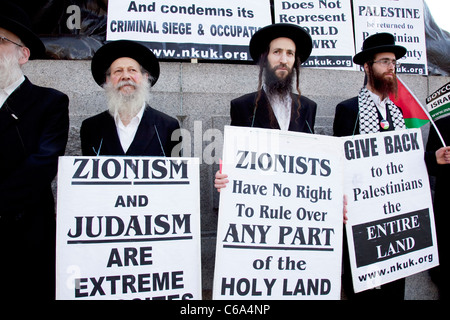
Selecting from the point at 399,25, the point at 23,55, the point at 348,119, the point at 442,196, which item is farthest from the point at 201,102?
the point at 399,25

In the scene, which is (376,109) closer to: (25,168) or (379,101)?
(379,101)

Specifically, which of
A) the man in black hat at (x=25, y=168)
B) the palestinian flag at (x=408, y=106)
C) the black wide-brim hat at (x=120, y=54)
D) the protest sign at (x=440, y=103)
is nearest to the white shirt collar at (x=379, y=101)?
the palestinian flag at (x=408, y=106)

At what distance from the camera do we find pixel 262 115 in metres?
2.57

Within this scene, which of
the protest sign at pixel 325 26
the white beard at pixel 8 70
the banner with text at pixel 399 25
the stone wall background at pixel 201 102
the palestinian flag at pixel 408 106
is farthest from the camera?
the banner with text at pixel 399 25

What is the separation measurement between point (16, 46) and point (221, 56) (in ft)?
7.04

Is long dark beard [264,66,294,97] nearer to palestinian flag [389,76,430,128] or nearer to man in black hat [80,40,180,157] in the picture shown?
man in black hat [80,40,180,157]

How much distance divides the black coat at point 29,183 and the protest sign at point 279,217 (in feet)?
3.85

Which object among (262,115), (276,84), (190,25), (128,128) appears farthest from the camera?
(190,25)

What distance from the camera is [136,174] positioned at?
2.08 meters

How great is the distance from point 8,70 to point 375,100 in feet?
9.83

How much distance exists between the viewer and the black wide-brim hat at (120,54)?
2.56 metres

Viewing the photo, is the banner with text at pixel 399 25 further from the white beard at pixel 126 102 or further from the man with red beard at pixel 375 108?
the white beard at pixel 126 102

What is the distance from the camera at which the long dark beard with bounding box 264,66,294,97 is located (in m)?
2.68
